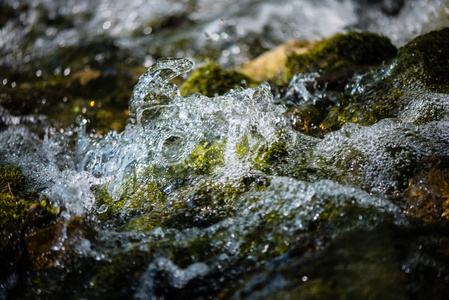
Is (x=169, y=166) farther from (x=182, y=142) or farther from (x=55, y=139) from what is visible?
(x=55, y=139)

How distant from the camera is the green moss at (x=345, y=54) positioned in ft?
13.2

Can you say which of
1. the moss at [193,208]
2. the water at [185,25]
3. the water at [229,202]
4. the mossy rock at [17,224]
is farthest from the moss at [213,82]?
A: the water at [185,25]

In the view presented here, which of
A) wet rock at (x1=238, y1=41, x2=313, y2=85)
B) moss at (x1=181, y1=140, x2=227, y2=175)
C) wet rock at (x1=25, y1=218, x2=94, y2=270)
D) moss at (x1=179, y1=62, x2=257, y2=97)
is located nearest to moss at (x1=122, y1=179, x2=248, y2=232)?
moss at (x1=181, y1=140, x2=227, y2=175)

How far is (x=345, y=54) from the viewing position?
409cm

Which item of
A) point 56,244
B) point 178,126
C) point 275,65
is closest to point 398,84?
point 275,65

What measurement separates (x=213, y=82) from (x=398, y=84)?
1814 mm

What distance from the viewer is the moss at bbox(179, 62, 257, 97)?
12.6 feet

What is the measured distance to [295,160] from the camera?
8.96 ft

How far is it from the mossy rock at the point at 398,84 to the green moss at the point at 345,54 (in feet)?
A: 2.16

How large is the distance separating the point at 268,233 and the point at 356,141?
1.09 m

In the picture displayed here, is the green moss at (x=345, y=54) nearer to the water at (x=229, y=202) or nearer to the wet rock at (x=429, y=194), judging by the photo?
the water at (x=229, y=202)

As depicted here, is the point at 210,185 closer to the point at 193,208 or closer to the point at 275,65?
the point at 193,208

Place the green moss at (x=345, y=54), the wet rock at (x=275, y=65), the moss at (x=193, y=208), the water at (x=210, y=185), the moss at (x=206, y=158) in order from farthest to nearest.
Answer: the wet rock at (x=275, y=65) < the green moss at (x=345, y=54) < the moss at (x=206, y=158) < the moss at (x=193, y=208) < the water at (x=210, y=185)

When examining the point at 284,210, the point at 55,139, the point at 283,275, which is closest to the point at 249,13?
the point at 55,139
